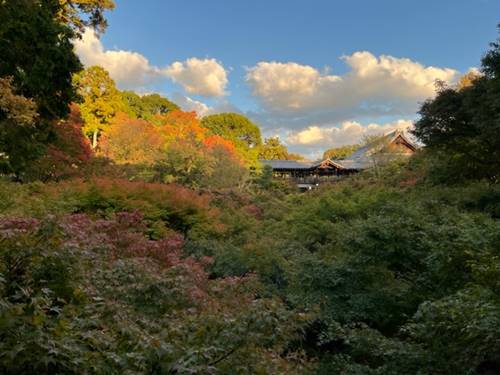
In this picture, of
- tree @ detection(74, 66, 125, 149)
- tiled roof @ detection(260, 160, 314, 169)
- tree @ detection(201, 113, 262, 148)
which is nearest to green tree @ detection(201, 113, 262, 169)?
tree @ detection(201, 113, 262, 148)

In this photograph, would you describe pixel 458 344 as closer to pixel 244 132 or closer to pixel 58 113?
pixel 58 113

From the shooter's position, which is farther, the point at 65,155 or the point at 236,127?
the point at 236,127

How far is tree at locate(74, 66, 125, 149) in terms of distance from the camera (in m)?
30.3

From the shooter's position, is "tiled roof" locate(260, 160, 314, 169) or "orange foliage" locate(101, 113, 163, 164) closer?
"orange foliage" locate(101, 113, 163, 164)

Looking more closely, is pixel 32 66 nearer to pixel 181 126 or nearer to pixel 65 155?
pixel 65 155

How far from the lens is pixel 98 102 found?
31828mm

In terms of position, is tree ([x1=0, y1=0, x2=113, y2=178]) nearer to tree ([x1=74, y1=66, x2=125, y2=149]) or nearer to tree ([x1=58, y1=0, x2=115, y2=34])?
tree ([x1=58, y1=0, x2=115, y2=34])

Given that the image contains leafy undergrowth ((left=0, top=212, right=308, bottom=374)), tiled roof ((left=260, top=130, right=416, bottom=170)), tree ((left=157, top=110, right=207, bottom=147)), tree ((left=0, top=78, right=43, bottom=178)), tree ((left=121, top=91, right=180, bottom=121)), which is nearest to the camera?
leafy undergrowth ((left=0, top=212, right=308, bottom=374))

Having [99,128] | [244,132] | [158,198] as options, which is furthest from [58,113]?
[244,132]

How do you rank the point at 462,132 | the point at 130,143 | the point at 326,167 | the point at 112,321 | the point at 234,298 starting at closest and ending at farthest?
the point at 112,321 → the point at 234,298 → the point at 462,132 → the point at 130,143 → the point at 326,167

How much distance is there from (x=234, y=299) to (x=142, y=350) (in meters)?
2.93

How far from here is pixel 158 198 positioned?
11516 millimetres

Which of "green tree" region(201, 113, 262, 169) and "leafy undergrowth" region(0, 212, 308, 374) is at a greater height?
"green tree" region(201, 113, 262, 169)

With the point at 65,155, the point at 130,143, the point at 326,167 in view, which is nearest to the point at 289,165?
the point at 326,167
